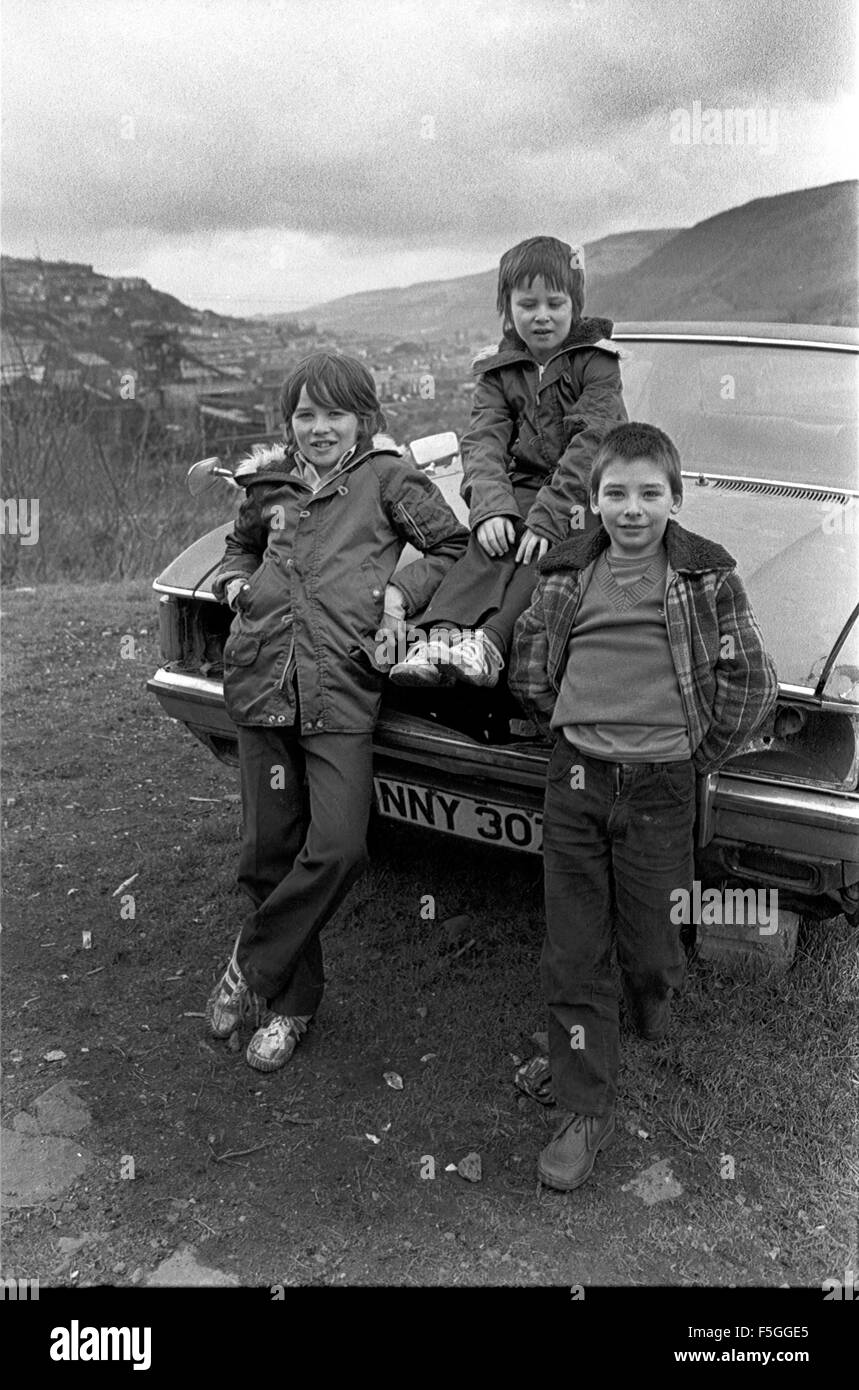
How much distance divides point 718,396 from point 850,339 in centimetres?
51

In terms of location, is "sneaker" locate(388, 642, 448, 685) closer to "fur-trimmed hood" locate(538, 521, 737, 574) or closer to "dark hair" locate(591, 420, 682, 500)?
"fur-trimmed hood" locate(538, 521, 737, 574)

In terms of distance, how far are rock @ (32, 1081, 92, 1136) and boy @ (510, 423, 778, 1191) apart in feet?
3.54

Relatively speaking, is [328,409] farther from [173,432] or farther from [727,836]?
[173,432]

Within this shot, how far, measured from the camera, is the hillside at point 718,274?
219 inches

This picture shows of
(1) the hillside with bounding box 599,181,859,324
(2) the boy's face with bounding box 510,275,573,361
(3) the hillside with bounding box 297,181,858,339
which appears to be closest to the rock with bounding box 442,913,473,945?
(2) the boy's face with bounding box 510,275,573,361

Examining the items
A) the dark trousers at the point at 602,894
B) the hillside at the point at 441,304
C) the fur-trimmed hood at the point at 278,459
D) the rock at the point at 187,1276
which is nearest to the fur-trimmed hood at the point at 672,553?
the dark trousers at the point at 602,894

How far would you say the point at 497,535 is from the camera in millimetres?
2787

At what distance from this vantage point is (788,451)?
3.57 metres

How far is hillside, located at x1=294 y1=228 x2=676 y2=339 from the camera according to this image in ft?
17.6

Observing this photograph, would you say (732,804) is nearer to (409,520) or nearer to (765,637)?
(765,637)

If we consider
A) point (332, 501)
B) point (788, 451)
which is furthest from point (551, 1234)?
point (788, 451)

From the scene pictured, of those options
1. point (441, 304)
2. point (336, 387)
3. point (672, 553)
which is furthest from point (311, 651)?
point (441, 304)

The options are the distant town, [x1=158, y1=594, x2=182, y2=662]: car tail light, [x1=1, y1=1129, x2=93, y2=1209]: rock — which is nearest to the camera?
[x1=1, y1=1129, x2=93, y2=1209]: rock
